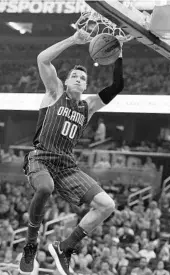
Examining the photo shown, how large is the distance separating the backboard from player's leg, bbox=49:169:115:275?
1.76 metres

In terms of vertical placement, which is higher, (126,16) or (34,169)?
(126,16)

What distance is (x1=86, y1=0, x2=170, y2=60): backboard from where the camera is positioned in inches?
269

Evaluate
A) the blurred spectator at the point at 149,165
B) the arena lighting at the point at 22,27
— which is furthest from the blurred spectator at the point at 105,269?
the arena lighting at the point at 22,27

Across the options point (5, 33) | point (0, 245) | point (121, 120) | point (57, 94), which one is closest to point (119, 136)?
point (121, 120)

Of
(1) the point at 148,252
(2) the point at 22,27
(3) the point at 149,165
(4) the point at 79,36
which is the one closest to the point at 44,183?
(4) the point at 79,36

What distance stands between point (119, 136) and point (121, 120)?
0.59 meters

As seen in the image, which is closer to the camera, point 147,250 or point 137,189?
point 147,250

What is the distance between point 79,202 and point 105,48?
180 cm

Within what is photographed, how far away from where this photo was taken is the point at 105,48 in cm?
739

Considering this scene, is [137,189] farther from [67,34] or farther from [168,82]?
[67,34]

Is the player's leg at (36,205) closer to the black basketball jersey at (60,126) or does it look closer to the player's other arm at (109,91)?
the black basketball jersey at (60,126)

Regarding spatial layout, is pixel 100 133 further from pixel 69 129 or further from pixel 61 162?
pixel 61 162

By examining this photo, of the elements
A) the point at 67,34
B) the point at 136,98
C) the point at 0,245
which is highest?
the point at 67,34

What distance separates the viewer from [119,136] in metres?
23.3
